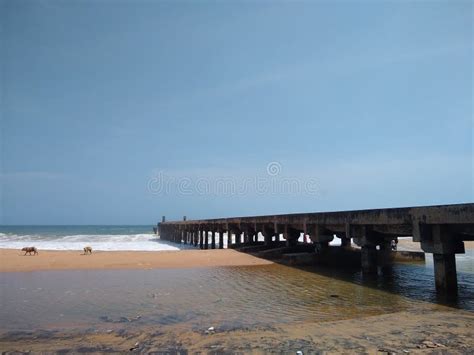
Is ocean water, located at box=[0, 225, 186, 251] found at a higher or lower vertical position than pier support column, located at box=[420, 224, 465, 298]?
lower

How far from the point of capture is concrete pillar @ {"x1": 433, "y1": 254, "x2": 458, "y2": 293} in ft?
30.9

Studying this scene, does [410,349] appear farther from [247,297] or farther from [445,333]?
[247,297]

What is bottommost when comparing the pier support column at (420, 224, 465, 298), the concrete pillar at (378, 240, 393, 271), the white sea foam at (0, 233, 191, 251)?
the white sea foam at (0, 233, 191, 251)

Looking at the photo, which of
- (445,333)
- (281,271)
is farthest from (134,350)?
(281,271)

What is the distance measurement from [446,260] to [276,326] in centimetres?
594

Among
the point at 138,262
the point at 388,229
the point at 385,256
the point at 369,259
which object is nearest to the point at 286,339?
the point at 388,229

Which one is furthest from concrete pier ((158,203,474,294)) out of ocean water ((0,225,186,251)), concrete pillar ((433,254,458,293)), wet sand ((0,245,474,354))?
ocean water ((0,225,186,251))

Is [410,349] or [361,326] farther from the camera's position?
[361,326]

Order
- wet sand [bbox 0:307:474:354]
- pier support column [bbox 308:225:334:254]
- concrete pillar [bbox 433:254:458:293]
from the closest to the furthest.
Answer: wet sand [bbox 0:307:474:354]
concrete pillar [bbox 433:254:458:293]
pier support column [bbox 308:225:334:254]

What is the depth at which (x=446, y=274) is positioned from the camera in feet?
31.1

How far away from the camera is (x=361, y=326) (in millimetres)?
6148

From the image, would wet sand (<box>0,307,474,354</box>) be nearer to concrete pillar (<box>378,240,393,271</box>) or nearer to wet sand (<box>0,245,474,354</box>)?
wet sand (<box>0,245,474,354</box>)

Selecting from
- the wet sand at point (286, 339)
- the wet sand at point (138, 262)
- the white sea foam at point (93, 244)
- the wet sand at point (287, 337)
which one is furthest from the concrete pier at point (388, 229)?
the white sea foam at point (93, 244)

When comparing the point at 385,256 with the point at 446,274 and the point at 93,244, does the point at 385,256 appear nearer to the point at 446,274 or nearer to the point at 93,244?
the point at 446,274
